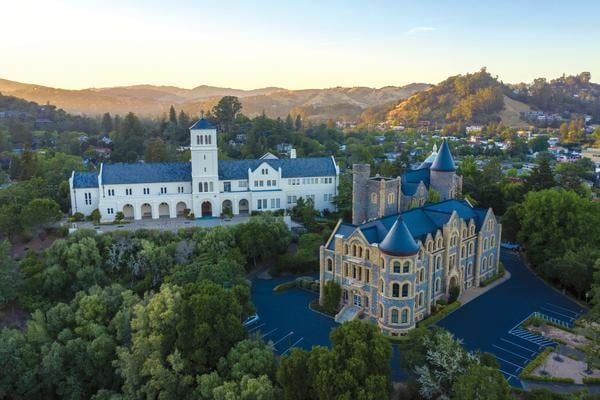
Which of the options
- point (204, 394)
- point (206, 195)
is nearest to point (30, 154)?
point (206, 195)

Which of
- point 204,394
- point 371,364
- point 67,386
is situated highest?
point 371,364

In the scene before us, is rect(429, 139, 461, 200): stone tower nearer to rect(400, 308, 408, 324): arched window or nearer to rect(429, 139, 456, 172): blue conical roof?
rect(429, 139, 456, 172): blue conical roof

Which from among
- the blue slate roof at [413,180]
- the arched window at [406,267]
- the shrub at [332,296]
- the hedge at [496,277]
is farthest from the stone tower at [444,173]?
the shrub at [332,296]

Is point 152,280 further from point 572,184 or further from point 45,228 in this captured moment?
point 572,184

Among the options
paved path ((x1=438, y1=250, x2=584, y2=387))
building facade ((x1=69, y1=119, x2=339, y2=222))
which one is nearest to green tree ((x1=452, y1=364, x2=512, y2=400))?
paved path ((x1=438, y1=250, x2=584, y2=387))

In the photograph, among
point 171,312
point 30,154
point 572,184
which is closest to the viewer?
point 171,312

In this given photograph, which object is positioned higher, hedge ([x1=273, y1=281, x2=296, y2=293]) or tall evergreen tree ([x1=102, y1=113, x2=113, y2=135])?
tall evergreen tree ([x1=102, y1=113, x2=113, y2=135])

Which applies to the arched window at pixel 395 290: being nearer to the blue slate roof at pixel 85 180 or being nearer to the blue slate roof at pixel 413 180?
the blue slate roof at pixel 413 180
